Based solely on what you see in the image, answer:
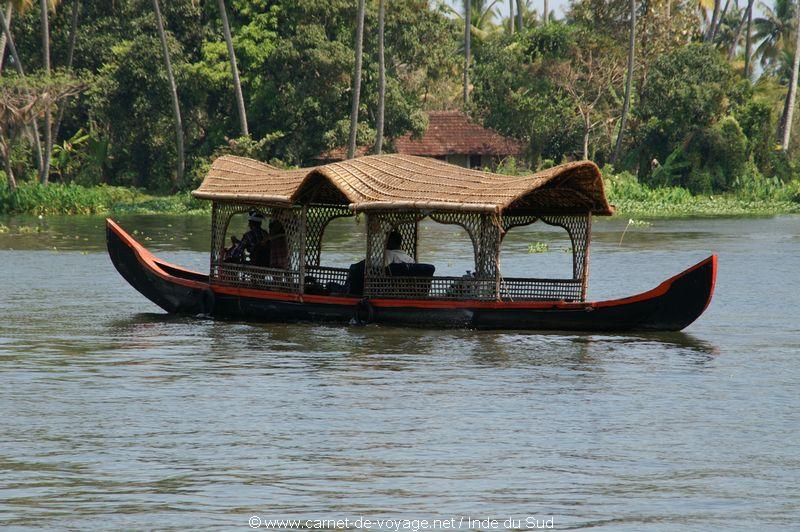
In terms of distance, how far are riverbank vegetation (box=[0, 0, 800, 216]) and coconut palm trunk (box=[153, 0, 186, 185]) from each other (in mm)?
109

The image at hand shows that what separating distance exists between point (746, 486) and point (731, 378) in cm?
425

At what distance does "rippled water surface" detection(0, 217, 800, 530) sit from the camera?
838 centimetres

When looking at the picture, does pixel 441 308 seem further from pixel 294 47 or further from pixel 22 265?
pixel 294 47

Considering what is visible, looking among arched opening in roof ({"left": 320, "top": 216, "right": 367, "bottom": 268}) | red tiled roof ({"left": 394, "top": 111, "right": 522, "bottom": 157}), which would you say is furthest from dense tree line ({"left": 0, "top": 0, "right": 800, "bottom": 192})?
arched opening in roof ({"left": 320, "top": 216, "right": 367, "bottom": 268})

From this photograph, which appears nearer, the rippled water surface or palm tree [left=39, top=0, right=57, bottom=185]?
the rippled water surface

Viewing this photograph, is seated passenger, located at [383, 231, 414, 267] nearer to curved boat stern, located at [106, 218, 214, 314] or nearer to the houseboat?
the houseboat

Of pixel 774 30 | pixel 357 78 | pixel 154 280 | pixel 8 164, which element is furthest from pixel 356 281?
pixel 774 30

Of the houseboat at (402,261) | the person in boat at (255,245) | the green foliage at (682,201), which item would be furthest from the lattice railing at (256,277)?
the green foliage at (682,201)

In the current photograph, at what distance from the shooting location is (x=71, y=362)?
13.7m

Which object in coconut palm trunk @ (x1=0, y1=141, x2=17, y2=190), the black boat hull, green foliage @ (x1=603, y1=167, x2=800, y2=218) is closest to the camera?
the black boat hull

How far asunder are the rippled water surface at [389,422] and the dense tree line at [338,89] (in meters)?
25.8

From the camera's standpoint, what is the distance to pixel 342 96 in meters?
44.7

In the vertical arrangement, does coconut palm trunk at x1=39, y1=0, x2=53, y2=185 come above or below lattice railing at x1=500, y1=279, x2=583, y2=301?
above

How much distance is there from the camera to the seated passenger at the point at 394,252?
15516mm
